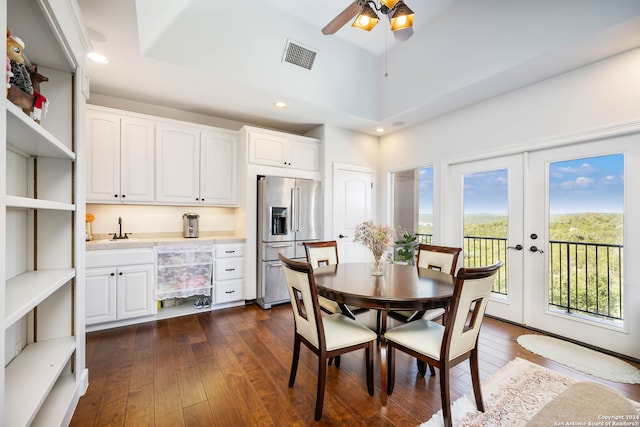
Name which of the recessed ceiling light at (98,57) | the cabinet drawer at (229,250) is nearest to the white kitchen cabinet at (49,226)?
the recessed ceiling light at (98,57)

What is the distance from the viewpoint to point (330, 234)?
4324 mm

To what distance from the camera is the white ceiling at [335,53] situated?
7.43ft

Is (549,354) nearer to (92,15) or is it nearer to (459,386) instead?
(459,386)

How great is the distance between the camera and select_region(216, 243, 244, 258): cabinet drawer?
359 cm

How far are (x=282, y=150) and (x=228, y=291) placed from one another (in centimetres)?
211

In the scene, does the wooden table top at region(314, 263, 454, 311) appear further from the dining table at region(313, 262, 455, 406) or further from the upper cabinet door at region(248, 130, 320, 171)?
the upper cabinet door at region(248, 130, 320, 171)

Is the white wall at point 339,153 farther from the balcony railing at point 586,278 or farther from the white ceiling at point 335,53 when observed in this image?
the balcony railing at point 586,278

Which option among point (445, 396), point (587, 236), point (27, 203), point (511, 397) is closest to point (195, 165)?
point (27, 203)

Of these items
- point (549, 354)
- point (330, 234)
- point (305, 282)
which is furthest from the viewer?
point (330, 234)

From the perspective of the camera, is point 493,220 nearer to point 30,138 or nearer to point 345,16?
point 345,16

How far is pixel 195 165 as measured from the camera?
145 inches

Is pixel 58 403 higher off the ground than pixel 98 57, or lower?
lower

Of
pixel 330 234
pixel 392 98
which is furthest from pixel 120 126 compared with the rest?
pixel 392 98

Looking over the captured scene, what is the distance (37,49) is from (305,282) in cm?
199
